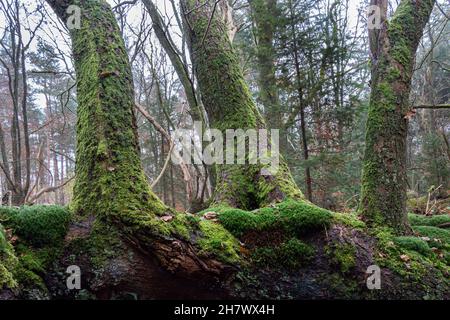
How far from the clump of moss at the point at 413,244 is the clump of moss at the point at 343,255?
638 mm

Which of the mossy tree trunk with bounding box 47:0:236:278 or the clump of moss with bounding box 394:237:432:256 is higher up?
the mossy tree trunk with bounding box 47:0:236:278

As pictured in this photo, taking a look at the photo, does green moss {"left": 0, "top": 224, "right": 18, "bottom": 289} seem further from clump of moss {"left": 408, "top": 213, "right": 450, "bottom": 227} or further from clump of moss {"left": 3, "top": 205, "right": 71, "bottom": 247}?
clump of moss {"left": 408, "top": 213, "right": 450, "bottom": 227}

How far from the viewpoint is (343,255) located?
2859mm

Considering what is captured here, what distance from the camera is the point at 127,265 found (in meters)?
2.40

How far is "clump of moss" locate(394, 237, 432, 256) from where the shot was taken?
10.5ft

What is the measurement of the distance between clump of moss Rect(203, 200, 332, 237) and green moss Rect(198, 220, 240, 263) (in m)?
0.13

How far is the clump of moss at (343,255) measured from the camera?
9.24 ft

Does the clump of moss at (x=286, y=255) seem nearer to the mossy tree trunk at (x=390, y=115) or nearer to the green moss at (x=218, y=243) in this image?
the green moss at (x=218, y=243)

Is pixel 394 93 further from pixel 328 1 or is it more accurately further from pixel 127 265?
pixel 328 1

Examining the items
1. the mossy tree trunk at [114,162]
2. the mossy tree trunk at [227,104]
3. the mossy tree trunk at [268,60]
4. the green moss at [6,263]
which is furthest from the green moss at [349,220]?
the mossy tree trunk at [268,60]

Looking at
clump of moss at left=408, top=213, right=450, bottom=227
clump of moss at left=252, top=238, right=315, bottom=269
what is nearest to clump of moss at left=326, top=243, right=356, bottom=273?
clump of moss at left=252, top=238, right=315, bottom=269

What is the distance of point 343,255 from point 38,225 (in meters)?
2.55

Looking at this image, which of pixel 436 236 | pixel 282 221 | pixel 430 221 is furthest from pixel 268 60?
pixel 282 221
